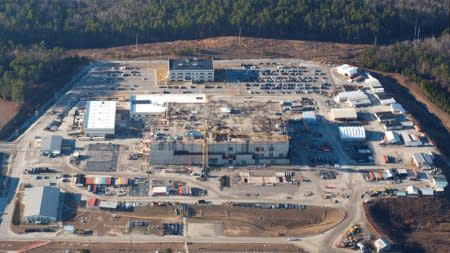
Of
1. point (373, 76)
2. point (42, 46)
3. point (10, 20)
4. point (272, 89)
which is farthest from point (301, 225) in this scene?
point (10, 20)

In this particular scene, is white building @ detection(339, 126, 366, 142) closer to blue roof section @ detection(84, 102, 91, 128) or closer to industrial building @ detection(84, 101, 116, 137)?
industrial building @ detection(84, 101, 116, 137)

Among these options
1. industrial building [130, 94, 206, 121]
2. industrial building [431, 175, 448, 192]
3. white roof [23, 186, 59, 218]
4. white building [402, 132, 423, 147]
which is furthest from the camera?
industrial building [130, 94, 206, 121]

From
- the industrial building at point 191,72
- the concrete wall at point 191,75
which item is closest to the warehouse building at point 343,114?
the concrete wall at point 191,75

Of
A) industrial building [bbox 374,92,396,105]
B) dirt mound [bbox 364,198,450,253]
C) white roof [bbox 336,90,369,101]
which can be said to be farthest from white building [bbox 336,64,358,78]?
dirt mound [bbox 364,198,450,253]

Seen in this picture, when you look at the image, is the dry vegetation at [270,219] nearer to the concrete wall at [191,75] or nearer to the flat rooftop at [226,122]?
A: the flat rooftop at [226,122]

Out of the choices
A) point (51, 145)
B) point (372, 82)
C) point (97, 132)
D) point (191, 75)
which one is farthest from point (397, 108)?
point (51, 145)

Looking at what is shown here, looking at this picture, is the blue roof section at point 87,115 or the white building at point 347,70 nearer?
the blue roof section at point 87,115

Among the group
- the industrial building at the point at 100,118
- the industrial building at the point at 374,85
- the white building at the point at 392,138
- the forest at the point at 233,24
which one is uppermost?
the forest at the point at 233,24

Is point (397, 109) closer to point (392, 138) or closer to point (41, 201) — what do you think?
point (392, 138)
